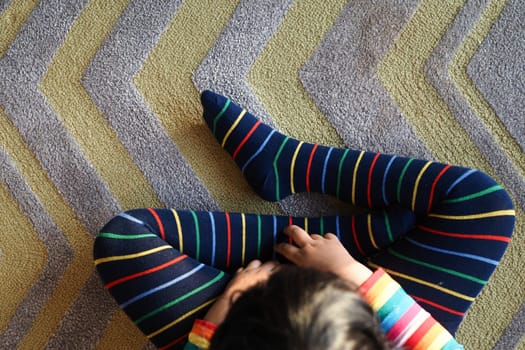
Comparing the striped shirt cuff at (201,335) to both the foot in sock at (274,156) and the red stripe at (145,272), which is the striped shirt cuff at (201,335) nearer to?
the red stripe at (145,272)

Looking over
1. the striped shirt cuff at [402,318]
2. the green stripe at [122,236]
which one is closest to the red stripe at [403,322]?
the striped shirt cuff at [402,318]

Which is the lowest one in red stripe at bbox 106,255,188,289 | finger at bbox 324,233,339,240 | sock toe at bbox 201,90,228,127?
red stripe at bbox 106,255,188,289

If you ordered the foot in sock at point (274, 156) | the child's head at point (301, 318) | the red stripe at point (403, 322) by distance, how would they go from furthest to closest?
1. the foot in sock at point (274, 156)
2. the red stripe at point (403, 322)
3. the child's head at point (301, 318)

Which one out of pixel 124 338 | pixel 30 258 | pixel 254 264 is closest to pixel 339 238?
pixel 254 264

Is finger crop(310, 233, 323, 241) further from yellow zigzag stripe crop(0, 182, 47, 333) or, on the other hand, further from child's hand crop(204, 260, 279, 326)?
yellow zigzag stripe crop(0, 182, 47, 333)

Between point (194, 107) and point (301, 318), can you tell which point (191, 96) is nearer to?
point (194, 107)

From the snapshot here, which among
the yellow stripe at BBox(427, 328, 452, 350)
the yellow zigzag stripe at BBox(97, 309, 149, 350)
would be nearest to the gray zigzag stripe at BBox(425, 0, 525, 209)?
the yellow stripe at BBox(427, 328, 452, 350)

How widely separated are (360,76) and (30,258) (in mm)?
586

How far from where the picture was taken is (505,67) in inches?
31.3

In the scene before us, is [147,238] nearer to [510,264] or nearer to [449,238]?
[449,238]

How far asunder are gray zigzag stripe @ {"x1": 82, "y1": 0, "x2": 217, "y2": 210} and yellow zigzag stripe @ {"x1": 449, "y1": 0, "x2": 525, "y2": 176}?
429 millimetres

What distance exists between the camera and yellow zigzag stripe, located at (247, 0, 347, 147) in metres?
0.81

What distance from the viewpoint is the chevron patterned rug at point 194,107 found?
0.79 meters

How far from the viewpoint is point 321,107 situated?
81 cm
